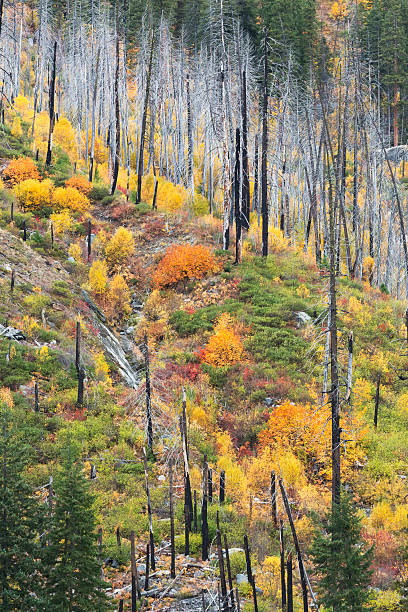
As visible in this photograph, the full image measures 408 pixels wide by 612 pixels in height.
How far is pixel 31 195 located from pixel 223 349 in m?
13.7

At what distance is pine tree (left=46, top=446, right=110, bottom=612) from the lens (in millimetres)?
8586

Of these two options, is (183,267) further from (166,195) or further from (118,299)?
(166,195)

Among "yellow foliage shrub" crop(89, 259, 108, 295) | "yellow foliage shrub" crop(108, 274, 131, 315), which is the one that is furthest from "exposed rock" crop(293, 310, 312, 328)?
"yellow foliage shrub" crop(89, 259, 108, 295)

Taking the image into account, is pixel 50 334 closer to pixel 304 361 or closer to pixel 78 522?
pixel 304 361

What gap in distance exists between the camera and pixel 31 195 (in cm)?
2939

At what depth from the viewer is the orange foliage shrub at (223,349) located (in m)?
22.2

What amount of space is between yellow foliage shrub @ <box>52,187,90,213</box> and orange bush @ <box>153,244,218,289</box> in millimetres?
6670

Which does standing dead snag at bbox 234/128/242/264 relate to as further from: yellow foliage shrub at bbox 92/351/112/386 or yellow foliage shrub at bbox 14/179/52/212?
yellow foliage shrub at bbox 92/351/112/386

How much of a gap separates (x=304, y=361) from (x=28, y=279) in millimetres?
10849

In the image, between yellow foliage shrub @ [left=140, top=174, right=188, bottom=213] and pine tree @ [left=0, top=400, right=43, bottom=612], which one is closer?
pine tree @ [left=0, top=400, right=43, bottom=612]

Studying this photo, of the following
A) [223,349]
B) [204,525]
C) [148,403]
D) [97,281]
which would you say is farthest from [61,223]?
[204,525]

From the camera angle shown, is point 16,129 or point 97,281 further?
point 16,129

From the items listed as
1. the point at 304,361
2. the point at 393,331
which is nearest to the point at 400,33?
the point at 393,331

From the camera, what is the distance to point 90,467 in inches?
598
